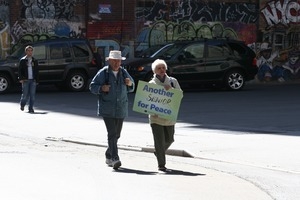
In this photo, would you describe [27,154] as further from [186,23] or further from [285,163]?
[186,23]

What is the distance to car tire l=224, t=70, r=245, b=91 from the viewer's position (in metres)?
26.3

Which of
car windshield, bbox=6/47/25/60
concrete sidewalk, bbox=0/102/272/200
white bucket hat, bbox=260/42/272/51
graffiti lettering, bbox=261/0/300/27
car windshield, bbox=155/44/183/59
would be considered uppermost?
graffiti lettering, bbox=261/0/300/27

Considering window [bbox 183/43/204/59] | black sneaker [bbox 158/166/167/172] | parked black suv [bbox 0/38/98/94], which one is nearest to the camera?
black sneaker [bbox 158/166/167/172]

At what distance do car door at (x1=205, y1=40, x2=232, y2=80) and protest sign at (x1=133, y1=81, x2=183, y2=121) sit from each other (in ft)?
49.1

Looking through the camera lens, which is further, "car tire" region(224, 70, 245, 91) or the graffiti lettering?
the graffiti lettering

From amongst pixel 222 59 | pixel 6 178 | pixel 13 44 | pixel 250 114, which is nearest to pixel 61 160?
pixel 6 178

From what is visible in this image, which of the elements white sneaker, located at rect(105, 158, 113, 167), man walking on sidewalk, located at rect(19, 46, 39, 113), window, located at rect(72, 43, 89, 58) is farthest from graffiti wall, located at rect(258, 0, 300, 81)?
white sneaker, located at rect(105, 158, 113, 167)

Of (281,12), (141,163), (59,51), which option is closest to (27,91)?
(59,51)

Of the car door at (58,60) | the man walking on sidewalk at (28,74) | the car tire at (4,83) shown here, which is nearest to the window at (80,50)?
the car door at (58,60)

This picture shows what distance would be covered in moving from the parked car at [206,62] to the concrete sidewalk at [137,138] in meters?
6.49

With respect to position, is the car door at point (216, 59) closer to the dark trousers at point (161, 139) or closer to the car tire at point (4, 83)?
the car tire at point (4, 83)

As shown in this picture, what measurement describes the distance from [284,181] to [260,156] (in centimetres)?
208

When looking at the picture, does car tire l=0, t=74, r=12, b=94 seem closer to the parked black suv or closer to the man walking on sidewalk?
the parked black suv

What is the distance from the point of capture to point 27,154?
12.3 meters
